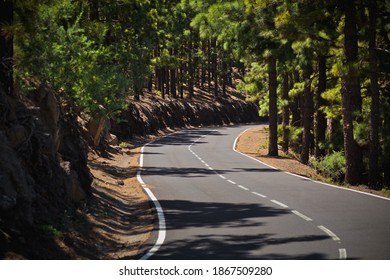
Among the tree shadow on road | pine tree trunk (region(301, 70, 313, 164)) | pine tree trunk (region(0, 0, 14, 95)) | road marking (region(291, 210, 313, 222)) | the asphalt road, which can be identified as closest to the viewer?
the tree shadow on road

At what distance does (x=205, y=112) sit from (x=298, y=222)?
2352 inches

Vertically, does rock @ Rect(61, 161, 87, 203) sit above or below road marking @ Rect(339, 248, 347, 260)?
above

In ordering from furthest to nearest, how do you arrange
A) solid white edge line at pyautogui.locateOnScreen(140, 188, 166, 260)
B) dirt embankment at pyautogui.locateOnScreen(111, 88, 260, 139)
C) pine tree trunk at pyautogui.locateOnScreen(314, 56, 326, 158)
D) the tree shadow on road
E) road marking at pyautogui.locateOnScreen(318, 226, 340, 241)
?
1. dirt embankment at pyautogui.locateOnScreen(111, 88, 260, 139)
2. pine tree trunk at pyautogui.locateOnScreen(314, 56, 326, 158)
3. road marking at pyautogui.locateOnScreen(318, 226, 340, 241)
4. solid white edge line at pyautogui.locateOnScreen(140, 188, 166, 260)
5. the tree shadow on road

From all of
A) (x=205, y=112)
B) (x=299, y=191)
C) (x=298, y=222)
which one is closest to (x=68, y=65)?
(x=299, y=191)

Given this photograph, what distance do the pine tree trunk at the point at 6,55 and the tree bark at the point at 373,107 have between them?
41.6 feet

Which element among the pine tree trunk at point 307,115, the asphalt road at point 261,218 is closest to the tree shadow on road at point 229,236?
the asphalt road at point 261,218

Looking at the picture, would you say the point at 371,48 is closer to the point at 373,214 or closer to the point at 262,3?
the point at 262,3

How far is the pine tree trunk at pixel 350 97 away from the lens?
20.5 m

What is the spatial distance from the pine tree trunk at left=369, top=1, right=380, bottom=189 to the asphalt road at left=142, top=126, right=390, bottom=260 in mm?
2147

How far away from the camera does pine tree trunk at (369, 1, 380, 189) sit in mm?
20453

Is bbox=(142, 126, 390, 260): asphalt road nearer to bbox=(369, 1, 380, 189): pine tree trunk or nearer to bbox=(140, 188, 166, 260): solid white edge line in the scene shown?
bbox=(140, 188, 166, 260): solid white edge line

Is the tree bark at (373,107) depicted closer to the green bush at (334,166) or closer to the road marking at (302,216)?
the green bush at (334,166)

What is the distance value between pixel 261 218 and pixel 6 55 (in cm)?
692

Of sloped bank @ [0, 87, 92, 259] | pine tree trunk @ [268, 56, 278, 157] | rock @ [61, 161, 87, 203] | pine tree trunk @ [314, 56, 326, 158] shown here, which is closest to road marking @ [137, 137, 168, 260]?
sloped bank @ [0, 87, 92, 259]
